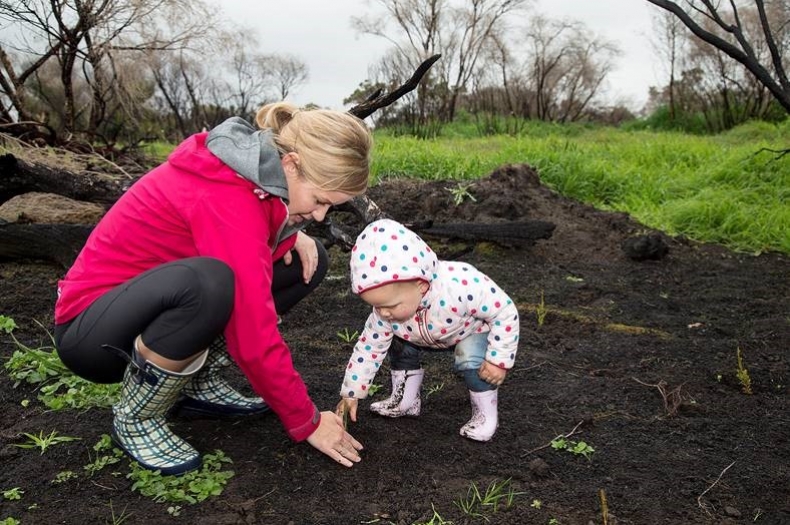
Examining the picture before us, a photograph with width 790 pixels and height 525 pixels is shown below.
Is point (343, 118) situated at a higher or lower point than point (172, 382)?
higher

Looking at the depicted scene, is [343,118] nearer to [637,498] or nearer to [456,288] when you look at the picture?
[456,288]

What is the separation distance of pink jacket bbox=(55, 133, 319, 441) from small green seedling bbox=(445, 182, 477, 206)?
3.69m

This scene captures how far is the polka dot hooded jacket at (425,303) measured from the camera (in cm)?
212

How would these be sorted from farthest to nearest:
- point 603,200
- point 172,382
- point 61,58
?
point 603,200
point 61,58
point 172,382

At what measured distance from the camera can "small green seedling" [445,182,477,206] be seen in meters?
5.87

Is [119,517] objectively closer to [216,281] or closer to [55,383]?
[216,281]

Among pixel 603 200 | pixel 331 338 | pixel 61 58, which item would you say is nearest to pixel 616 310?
pixel 331 338

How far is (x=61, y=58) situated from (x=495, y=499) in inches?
252

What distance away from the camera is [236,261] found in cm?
201

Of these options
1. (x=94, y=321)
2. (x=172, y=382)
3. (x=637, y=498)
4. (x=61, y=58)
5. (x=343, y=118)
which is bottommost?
(x=637, y=498)

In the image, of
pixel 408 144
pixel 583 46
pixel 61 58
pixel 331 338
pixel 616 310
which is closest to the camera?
pixel 331 338

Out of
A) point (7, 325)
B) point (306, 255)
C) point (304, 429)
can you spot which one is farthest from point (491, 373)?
point (7, 325)

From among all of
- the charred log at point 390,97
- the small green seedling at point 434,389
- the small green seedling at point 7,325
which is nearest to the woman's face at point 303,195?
the small green seedling at point 434,389

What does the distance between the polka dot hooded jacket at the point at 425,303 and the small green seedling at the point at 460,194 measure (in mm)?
3477
